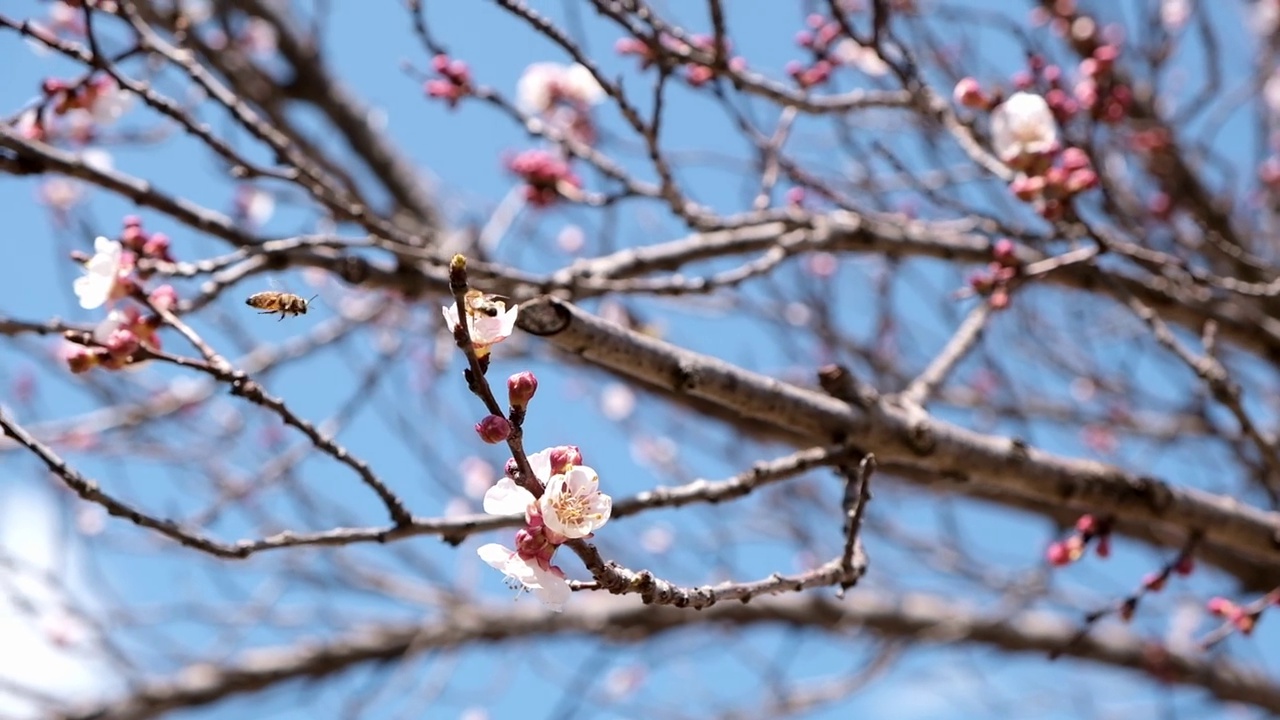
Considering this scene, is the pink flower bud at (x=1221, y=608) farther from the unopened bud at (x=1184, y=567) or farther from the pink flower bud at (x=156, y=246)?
the pink flower bud at (x=156, y=246)

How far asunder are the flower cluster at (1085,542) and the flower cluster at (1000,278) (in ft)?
1.49

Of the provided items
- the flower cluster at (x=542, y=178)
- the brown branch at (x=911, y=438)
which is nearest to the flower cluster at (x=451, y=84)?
the flower cluster at (x=542, y=178)

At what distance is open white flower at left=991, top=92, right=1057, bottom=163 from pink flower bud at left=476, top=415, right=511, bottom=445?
1.54m

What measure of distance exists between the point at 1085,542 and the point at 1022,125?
0.86 m

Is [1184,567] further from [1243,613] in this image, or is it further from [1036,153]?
[1036,153]

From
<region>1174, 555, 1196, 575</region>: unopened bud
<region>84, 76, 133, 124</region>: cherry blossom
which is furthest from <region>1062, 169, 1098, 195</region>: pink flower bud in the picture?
<region>84, 76, 133, 124</region>: cherry blossom

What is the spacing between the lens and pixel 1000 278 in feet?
7.15

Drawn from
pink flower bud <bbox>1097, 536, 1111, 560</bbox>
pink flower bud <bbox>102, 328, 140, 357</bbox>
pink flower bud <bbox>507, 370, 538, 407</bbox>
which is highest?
pink flower bud <bbox>102, 328, 140, 357</bbox>

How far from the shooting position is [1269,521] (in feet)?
7.24

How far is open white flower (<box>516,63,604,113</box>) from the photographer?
3906 millimetres

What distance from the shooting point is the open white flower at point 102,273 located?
1.56 m

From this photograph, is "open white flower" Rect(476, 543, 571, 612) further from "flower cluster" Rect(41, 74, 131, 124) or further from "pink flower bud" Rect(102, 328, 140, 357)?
"flower cluster" Rect(41, 74, 131, 124)

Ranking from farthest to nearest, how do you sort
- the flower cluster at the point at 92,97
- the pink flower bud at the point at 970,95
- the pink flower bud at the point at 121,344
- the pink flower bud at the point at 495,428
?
the pink flower bud at the point at 970,95 → the flower cluster at the point at 92,97 → the pink flower bud at the point at 121,344 → the pink flower bud at the point at 495,428

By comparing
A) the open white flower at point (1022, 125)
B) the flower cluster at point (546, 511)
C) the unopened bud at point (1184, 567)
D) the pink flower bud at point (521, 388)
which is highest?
the open white flower at point (1022, 125)
